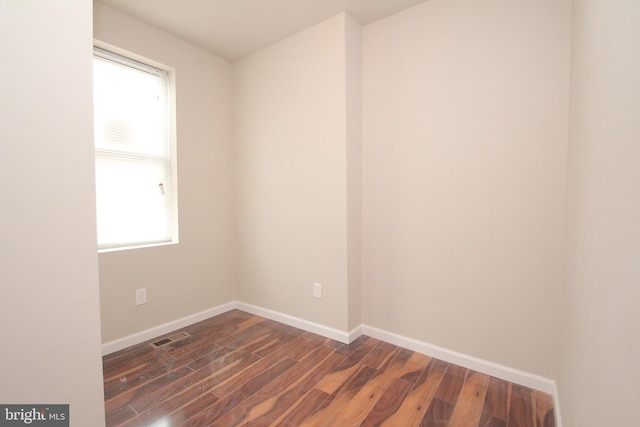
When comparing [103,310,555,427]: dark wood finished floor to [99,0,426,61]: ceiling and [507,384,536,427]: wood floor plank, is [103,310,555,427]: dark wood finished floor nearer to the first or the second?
[507,384,536,427]: wood floor plank

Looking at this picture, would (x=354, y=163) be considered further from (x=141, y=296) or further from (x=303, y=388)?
(x=141, y=296)

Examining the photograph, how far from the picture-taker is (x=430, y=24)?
199 cm

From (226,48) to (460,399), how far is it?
3281mm

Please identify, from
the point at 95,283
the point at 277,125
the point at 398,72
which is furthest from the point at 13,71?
the point at 398,72

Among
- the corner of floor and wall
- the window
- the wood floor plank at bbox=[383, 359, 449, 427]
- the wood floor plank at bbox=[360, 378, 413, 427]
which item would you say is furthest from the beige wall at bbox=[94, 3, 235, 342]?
the wood floor plank at bbox=[383, 359, 449, 427]

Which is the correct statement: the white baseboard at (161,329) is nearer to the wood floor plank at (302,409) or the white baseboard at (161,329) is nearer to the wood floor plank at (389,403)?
the wood floor plank at (302,409)

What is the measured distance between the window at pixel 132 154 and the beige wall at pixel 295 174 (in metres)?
0.70

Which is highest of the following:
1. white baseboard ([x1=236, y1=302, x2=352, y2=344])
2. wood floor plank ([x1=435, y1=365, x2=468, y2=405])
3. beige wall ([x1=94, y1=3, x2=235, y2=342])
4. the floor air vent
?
beige wall ([x1=94, y1=3, x2=235, y2=342])

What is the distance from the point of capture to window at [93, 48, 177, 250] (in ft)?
7.09

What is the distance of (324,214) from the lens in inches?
92.2

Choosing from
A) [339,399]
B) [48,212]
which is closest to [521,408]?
[339,399]

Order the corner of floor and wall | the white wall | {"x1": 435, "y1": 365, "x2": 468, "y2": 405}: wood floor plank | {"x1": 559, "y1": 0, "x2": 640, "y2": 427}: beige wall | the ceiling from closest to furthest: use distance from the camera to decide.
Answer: {"x1": 559, "y1": 0, "x2": 640, "y2": 427}: beige wall < the white wall < the corner of floor and wall < {"x1": 435, "y1": 365, "x2": 468, "y2": 405}: wood floor plank < the ceiling

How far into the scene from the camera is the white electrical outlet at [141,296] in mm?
2277

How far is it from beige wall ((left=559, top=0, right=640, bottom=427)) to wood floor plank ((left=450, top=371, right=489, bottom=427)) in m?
0.49
